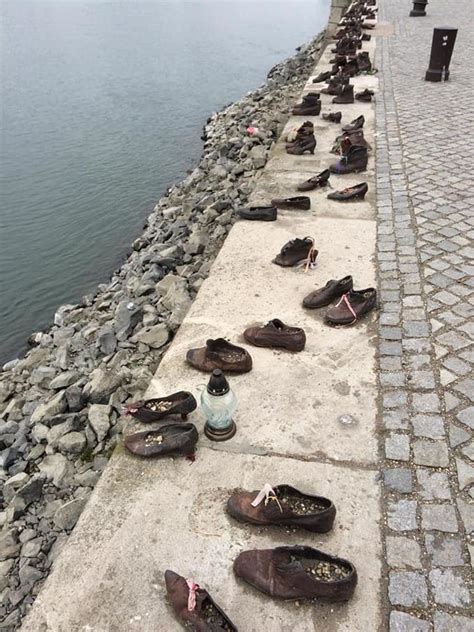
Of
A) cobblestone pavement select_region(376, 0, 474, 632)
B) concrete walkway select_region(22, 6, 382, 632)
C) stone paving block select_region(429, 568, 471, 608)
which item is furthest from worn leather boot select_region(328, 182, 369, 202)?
stone paving block select_region(429, 568, 471, 608)

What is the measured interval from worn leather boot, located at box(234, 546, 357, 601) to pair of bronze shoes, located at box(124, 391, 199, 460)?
789 mm

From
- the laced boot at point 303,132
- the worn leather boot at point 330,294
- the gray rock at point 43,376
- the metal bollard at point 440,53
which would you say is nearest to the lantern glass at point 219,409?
the worn leather boot at point 330,294

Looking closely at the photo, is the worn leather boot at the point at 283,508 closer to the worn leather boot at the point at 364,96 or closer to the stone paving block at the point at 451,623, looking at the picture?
the stone paving block at the point at 451,623

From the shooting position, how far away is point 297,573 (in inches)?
99.0

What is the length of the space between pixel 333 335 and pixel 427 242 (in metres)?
1.86

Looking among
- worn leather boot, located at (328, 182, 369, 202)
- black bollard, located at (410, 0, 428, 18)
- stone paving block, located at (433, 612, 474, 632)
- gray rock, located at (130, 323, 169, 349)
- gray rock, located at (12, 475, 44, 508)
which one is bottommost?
gray rock, located at (12, 475, 44, 508)

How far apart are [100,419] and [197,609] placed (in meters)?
1.98

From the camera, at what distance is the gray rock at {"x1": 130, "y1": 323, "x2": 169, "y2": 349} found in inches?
196

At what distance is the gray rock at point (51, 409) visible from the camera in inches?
186

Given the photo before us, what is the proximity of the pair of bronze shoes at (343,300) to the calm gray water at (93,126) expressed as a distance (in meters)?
4.89

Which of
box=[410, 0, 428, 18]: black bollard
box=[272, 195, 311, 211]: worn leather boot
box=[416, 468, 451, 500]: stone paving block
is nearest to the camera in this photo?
box=[416, 468, 451, 500]: stone paving block

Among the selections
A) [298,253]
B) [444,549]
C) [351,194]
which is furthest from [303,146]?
[444,549]

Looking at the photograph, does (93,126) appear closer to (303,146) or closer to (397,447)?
(303,146)

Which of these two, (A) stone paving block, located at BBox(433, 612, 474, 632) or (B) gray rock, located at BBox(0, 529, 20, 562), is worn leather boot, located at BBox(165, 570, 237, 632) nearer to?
(A) stone paving block, located at BBox(433, 612, 474, 632)
